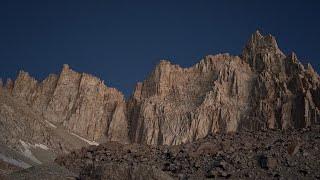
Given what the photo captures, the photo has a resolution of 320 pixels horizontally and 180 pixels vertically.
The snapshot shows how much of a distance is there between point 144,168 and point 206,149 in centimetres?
654

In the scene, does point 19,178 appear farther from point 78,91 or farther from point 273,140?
point 78,91

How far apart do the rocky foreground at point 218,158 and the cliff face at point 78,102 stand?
294 feet

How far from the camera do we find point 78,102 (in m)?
125

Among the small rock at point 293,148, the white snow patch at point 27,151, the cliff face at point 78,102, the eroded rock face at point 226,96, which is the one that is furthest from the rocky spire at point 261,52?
the small rock at point 293,148

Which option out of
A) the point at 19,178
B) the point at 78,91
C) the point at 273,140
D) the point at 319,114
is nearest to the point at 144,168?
the point at 19,178

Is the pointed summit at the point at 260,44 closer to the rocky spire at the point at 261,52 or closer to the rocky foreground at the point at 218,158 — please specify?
the rocky spire at the point at 261,52

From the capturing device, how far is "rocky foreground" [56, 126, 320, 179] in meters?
21.5

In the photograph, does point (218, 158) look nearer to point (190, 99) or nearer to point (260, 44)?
point (190, 99)

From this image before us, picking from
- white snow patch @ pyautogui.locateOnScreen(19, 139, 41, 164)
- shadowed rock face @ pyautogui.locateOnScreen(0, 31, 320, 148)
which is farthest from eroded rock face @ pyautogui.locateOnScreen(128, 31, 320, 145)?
white snow patch @ pyautogui.locateOnScreen(19, 139, 41, 164)

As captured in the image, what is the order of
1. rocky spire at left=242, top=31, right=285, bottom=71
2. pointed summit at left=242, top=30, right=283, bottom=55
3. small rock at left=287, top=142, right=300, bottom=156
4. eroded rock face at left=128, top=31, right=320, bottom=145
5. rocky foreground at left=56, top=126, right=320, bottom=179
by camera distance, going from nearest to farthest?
rocky foreground at left=56, top=126, right=320, bottom=179, small rock at left=287, top=142, right=300, bottom=156, eroded rock face at left=128, top=31, right=320, bottom=145, rocky spire at left=242, top=31, right=285, bottom=71, pointed summit at left=242, top=30, right=283, bottom=55

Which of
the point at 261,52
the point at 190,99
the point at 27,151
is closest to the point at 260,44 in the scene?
the point at 261,52

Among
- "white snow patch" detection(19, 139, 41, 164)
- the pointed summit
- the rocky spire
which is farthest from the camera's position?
the pointed summit

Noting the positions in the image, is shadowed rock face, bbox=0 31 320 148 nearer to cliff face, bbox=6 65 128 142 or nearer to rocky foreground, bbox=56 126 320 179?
cliff face, bbox=6 65 128 142

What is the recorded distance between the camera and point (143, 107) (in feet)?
387
